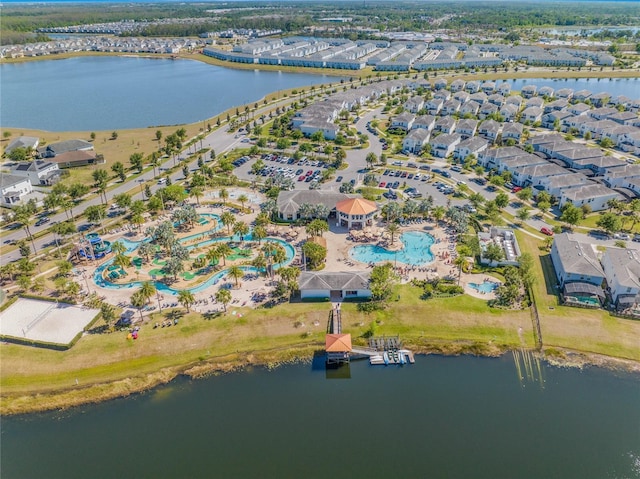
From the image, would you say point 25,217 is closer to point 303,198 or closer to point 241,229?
point 241,229

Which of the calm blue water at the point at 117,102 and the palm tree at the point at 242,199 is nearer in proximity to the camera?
the palm tree at the point at 242,199

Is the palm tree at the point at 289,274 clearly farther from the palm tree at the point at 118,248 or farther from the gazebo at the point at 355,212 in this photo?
the palm tree at the point at 118,248

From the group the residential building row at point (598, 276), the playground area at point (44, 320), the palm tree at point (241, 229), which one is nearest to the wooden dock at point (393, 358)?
the residential building row at point (598, 276)

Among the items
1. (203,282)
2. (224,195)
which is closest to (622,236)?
(203,282)

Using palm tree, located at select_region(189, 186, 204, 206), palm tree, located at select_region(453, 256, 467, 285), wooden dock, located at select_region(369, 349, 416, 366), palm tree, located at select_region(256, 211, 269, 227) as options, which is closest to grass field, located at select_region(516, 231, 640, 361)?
palm tree, located at select_region(453, 256, 467, 285)

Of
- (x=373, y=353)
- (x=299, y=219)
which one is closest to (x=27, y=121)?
(x=299, y=219)

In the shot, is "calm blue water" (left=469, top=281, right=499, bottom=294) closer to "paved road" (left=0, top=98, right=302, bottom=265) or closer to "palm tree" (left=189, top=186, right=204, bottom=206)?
"palm tree" (left=189, top=186, right=204, bottom=206)

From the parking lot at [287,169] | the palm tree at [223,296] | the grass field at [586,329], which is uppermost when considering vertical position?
the parking lot at [287,169]
